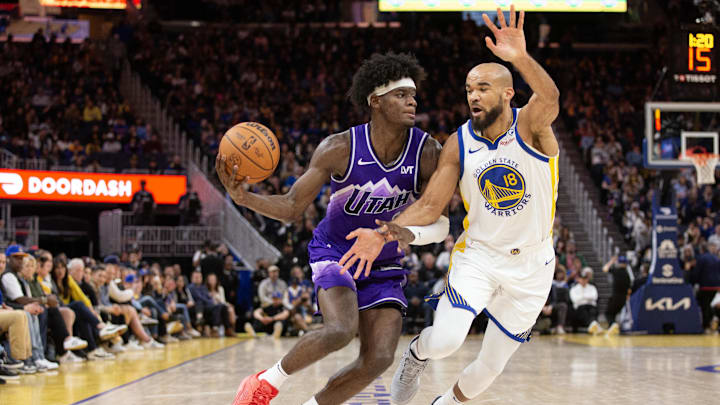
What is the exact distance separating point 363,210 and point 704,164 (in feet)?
39.3

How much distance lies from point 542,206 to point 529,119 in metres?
0.57

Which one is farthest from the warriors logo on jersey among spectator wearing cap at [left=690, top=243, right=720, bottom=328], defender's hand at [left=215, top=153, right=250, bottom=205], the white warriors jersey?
spectator wearing cap at [left=690, top=243, right=720, bottom=328]

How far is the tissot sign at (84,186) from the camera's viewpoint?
1809 centimetres

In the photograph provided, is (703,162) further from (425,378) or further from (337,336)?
(337,336)

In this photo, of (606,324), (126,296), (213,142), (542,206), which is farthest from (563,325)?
(542,206)

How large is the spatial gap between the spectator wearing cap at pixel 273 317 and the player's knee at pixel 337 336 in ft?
37.0

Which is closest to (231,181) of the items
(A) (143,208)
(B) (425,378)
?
(B) (425,378)

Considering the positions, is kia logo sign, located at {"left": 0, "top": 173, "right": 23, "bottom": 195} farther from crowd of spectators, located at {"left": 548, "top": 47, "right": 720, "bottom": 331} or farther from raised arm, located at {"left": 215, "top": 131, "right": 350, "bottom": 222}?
raised arm, located at {"left": 215, "top": 131, "right": 350, "bottom": 222}

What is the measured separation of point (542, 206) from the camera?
550 centimetres

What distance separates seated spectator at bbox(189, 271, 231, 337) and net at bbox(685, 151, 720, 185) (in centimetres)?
911

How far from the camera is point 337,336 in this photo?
17.2ft

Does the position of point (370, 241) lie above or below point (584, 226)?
above

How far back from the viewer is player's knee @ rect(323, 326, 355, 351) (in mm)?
5227

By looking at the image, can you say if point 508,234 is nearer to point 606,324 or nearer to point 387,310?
point 387,310
